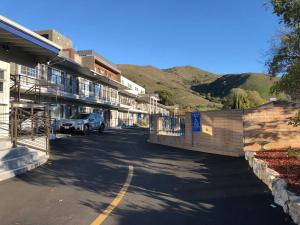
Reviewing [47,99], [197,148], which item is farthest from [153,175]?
[47,99]

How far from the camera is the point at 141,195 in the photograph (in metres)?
8.43

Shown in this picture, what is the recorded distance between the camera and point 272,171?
953 centimetres

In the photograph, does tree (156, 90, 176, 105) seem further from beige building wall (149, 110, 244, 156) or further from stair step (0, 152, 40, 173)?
stair step (0, 152, 40, 173)

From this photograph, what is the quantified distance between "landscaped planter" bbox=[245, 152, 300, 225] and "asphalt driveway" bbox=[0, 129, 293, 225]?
0.54ft

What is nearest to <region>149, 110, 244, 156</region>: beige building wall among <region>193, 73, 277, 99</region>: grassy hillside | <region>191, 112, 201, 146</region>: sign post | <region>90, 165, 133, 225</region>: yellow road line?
<region>191, 112, 201, 146</region>: sign post

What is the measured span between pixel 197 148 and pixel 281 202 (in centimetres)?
1196

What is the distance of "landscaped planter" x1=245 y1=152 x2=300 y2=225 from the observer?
6.46 meters

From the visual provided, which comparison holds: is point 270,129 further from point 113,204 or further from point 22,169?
point 113,204

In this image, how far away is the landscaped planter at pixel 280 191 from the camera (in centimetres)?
646

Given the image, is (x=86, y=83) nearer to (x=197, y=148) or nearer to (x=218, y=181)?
(x=197, y=148)

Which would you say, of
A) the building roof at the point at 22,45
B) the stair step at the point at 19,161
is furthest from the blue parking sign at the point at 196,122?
the stair step at the point at 19,161

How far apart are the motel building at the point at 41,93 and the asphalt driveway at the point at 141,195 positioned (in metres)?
1.37

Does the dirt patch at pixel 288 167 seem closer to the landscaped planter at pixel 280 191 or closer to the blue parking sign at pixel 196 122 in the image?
the landscaped planter at pixel 280 191

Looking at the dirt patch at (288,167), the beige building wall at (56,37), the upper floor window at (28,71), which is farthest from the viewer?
the beige building wall at (56,37)
